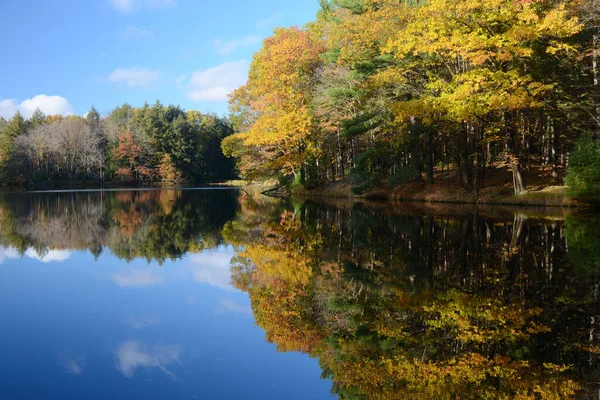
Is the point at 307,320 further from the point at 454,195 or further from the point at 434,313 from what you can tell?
the point at 454,195

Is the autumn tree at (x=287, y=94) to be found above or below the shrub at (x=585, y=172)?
above

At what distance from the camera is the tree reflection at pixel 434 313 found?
3764 millimetres

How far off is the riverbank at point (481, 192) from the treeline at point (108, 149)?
47.3 m

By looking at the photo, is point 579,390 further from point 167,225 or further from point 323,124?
point 323,124

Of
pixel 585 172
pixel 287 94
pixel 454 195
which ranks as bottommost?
pixel 454 195

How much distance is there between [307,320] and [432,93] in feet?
60.8

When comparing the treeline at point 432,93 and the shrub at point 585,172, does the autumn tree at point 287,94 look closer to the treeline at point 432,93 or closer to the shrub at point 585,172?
the treeline at point 432,93

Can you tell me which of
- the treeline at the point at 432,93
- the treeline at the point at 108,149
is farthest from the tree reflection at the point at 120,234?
the treeline at the point at 108,149

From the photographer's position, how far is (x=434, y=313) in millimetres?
5328

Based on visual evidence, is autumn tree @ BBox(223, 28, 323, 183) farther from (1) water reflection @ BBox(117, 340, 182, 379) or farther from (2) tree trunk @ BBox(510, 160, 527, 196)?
(1) water reflection @ BBox(117, 340, 182, 379)

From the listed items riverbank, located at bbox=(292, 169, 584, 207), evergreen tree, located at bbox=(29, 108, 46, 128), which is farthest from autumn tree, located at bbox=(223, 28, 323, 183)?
evergreen tree, located at bbox=(29, 108, 46, 128)

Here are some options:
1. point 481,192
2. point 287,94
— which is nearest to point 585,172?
point 481,192

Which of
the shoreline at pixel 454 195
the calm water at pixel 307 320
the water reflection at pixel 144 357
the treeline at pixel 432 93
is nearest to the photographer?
the calm water at pixel 307 320

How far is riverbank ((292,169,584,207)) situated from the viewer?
66.0 feet
